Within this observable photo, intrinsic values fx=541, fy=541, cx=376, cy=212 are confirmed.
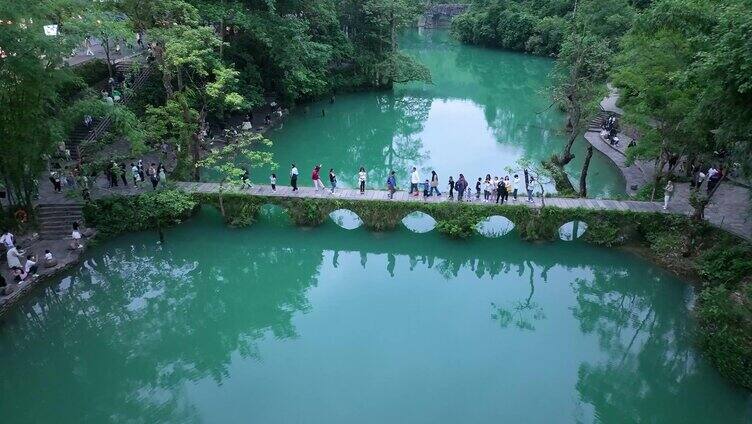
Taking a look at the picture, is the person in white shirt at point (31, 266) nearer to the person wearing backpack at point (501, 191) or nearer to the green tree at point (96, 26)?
the green tree at point (96, 26)

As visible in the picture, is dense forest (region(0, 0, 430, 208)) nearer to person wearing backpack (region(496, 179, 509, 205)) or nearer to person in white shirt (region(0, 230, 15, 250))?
person in white shirt (region(0, 230, 15, 250))

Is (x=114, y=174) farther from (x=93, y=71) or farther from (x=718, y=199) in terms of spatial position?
(x=718, y=199)

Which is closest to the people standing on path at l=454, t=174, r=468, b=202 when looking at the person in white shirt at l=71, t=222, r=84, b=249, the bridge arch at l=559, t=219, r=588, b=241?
the bridge arch at l=559, t=219, r=588, b=241

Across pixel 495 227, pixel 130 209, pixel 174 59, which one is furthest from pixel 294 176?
pixel 495 227

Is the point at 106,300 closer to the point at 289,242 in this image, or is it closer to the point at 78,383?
the point at 78,383

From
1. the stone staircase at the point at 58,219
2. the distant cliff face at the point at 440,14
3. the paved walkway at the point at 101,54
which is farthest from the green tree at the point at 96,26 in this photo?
the distant cliff face at the point at 440,14

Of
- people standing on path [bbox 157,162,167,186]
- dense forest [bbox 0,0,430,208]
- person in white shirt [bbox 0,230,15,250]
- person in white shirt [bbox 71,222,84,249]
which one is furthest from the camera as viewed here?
people standing on path [bbox 157,162,167,186]
